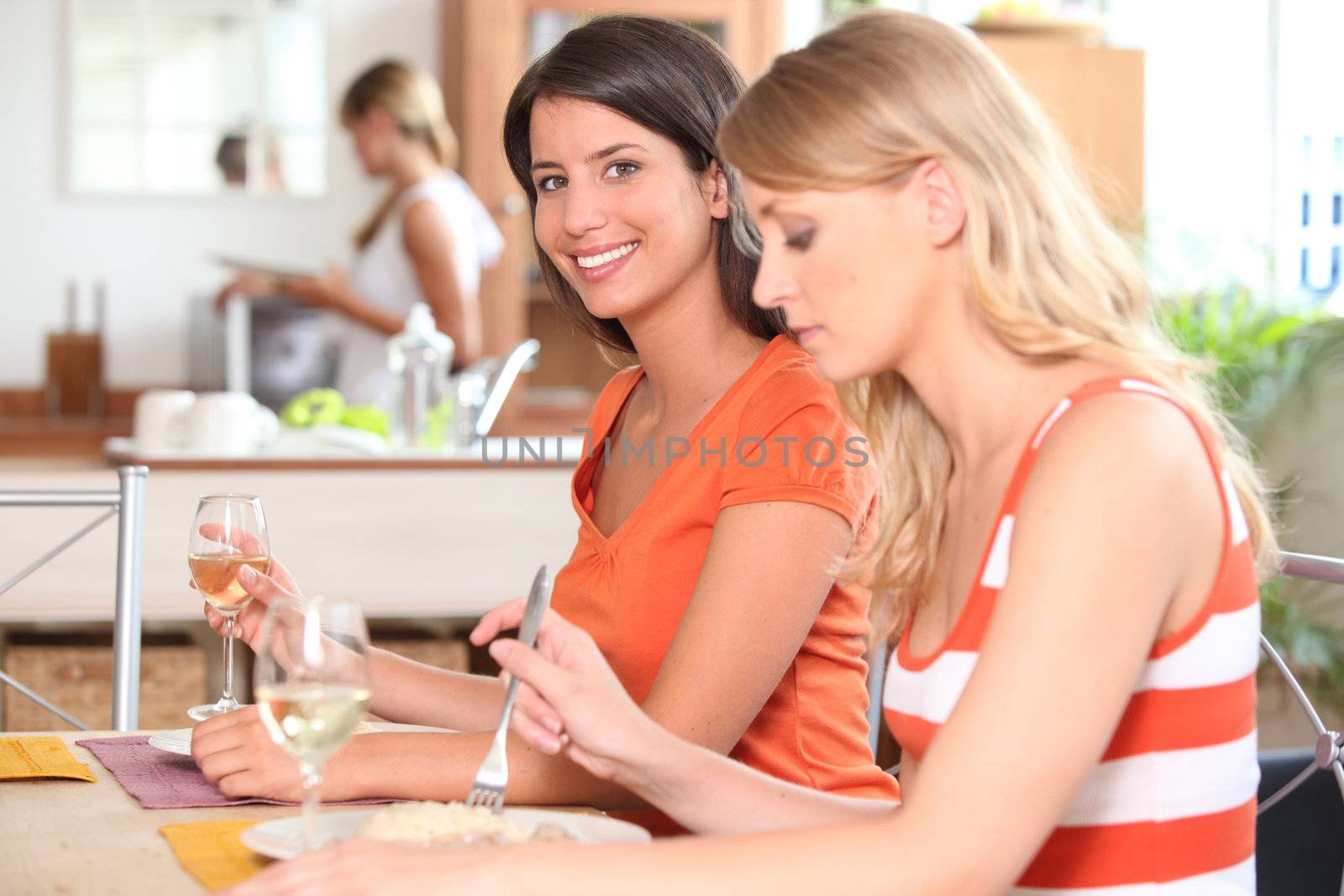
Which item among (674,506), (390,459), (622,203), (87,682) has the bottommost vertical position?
(87,682)

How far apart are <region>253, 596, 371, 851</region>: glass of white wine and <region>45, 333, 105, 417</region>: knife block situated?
4735 mm

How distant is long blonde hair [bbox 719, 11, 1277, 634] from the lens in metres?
0.96

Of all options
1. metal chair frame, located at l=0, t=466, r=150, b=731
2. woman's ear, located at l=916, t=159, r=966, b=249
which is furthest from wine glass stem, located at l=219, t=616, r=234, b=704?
woman's ear, located at l=916, t=159, r=966, b=249

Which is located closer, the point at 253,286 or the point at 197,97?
the point at 253,286

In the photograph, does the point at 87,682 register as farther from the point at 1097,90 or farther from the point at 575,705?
the point at 1097,90

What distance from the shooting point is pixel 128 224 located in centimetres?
550

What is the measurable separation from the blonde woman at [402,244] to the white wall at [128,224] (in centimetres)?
182

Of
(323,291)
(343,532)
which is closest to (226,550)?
(343,532)

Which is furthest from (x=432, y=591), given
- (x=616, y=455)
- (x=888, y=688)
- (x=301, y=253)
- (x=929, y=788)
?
(x=301, y=253)

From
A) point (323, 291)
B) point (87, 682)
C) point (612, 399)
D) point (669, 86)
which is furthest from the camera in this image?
point (323, 291)

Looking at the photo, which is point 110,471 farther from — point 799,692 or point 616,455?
point 799,692

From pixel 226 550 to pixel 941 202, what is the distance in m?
0.72

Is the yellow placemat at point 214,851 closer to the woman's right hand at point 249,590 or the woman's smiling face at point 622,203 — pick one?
the woman's right hand at point 249,590

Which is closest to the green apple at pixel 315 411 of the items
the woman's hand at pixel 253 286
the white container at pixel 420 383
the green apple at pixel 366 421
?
the green apple at pixel 366 421
